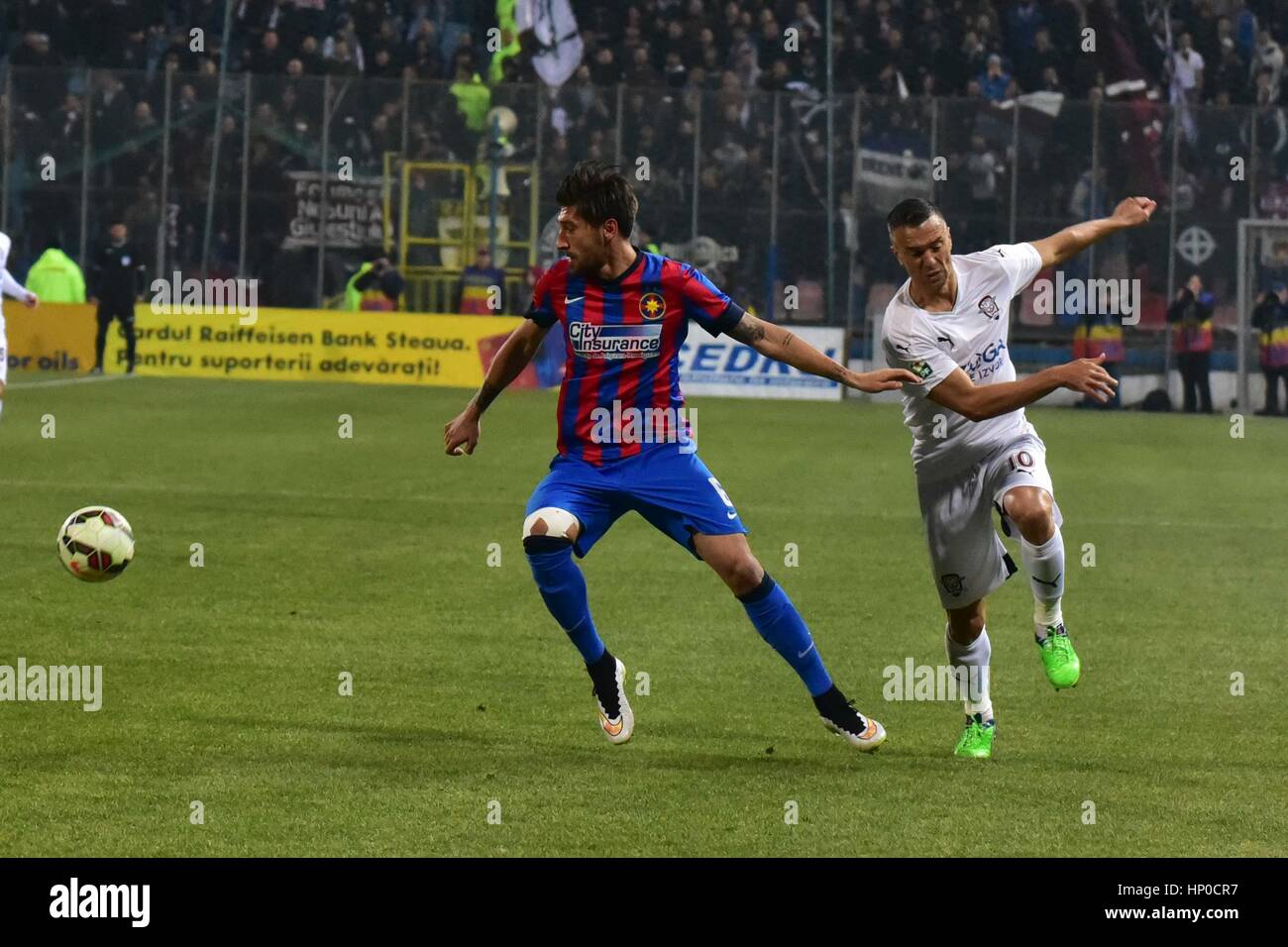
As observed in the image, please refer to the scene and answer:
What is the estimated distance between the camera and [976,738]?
732 cm

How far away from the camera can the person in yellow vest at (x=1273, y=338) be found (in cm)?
2844

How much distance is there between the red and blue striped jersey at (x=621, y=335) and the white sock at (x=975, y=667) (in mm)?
1379

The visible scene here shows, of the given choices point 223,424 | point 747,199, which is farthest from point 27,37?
point 223,424

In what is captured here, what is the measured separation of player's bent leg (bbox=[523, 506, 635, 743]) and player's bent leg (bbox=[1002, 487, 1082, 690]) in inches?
60.9

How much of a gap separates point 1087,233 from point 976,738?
1.95 meters

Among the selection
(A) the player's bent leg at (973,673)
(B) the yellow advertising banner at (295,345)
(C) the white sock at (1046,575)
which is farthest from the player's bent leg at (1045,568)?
(B) the yellow advertising banner at (295,345)

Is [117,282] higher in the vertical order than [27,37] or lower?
lower

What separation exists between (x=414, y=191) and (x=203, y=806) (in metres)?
24.2

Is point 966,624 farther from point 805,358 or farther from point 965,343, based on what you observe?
point 805,358

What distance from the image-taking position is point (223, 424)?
21.5 metres

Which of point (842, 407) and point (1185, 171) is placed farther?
point (1185, 171)

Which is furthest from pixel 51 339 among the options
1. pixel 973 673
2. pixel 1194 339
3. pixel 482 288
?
pixel 973 673
